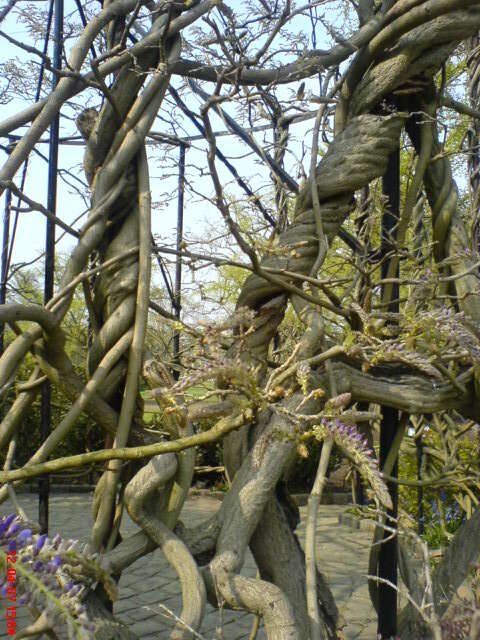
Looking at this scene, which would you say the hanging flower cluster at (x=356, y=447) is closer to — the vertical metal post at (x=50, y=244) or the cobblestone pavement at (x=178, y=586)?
the cobblestone pavement at (x=178, y=586)

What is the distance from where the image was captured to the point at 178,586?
399 cm

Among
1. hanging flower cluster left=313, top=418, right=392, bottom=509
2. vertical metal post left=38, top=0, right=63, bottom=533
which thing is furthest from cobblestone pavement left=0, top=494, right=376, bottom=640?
hanging flower cluster left=313, top=418, right=392, bottom=509

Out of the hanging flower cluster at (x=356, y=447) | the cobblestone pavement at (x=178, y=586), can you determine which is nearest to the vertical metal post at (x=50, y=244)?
the cobblestone pavement at (x=178, y=586)

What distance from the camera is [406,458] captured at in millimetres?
5629

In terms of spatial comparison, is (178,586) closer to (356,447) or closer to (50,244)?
(50,244)

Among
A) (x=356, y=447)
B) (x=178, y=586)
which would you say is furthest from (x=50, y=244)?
(x=178, y=586)

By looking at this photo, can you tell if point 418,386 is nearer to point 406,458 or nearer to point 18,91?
point 18,91

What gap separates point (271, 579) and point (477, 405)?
0.64 meters

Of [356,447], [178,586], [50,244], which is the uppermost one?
[50,244]

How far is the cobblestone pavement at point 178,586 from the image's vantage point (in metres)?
2.94

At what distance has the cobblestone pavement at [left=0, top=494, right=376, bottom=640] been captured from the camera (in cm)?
294

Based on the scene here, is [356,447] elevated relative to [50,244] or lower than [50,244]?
lower

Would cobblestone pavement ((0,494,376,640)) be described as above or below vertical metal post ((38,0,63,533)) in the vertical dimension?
below

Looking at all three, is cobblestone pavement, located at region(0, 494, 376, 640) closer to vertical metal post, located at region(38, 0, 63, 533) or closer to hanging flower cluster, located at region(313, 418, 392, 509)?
vertical metal post, located at region(38, 0, 63, 533)
